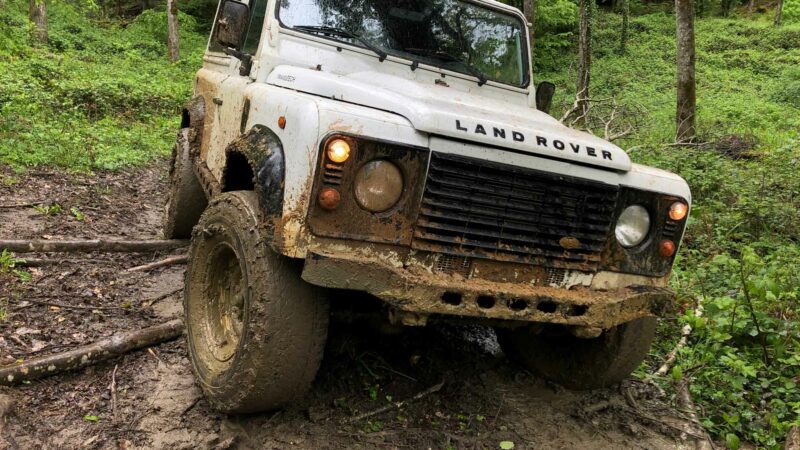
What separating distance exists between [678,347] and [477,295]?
2126 millimetres

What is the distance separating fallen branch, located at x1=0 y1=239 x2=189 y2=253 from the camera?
443 cm

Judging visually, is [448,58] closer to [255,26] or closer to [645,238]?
[255,26]

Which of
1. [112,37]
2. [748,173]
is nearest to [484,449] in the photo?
[748,173]

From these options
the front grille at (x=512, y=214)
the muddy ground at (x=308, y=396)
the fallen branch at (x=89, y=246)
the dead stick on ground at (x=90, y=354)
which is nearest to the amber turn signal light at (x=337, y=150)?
the front grille at (x=512, y=214)

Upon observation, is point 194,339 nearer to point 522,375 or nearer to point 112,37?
point 522,375

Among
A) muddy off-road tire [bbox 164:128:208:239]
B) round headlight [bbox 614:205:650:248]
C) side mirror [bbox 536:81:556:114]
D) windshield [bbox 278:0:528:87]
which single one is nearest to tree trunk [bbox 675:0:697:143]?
side mirror [bbox 536:81:556:114]

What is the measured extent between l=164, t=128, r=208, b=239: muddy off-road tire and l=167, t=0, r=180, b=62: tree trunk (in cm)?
1290

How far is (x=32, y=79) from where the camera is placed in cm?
995

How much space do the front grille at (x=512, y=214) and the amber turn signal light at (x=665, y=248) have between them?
0.32 m

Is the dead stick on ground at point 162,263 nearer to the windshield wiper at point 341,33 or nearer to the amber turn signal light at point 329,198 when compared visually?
the windshield wiper at point 341,33

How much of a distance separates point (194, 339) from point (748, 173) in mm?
6794

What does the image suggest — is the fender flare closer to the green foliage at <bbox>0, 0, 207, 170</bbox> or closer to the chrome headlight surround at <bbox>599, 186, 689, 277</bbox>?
the chrome headlight surround at <bbox>599, 186, 689, 277</bbox>

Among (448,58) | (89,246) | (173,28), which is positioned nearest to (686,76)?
(448,58)

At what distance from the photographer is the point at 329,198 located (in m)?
2.37
